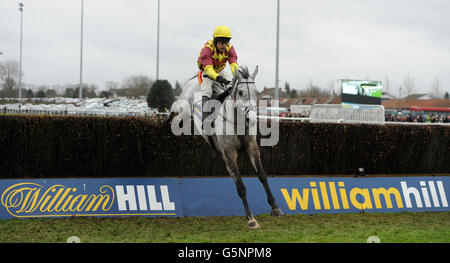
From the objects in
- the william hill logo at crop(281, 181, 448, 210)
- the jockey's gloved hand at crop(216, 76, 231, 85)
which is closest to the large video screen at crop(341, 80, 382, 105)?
the william hill logo at crop(281, 181, 448, 210)

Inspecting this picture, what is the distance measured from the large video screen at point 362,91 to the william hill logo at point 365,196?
96.5 feet

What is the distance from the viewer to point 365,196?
35.8ft

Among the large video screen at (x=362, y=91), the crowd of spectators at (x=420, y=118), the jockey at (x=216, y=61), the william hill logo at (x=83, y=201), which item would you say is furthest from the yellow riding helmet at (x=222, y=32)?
the large video screen at (x=362, y=91)

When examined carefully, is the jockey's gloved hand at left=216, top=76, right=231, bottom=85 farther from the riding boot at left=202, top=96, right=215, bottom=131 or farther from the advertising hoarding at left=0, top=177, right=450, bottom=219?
the advertising hoarding at left=0, top=177, right=450, bottom=219

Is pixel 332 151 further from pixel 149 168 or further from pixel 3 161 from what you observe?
pixel 3 161

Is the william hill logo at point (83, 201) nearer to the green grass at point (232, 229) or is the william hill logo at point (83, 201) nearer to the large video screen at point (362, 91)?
the green grass at point (232, 229)

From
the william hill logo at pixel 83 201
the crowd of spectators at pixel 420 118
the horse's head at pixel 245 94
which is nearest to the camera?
the horse's head at pixel 245 94

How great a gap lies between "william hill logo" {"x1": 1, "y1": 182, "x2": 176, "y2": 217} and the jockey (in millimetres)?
2280

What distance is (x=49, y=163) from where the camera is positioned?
33.0ft

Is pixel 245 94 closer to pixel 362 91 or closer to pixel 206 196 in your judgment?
pixel 206 196

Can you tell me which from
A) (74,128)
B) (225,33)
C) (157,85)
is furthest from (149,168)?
(157,85)

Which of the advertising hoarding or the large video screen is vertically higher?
the large video screen

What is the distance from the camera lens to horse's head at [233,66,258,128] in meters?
7.57

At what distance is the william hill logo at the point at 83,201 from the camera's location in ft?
30.0
